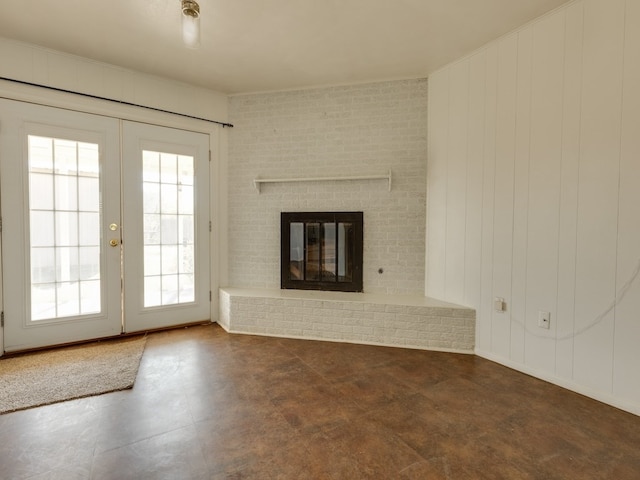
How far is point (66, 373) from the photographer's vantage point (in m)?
2.41

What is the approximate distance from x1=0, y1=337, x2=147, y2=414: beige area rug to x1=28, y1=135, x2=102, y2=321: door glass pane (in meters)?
0.39

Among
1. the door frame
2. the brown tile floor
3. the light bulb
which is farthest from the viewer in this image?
the door frame

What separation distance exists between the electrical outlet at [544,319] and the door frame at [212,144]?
3098 millimetres

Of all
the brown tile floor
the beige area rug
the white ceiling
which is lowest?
the brown tile floor

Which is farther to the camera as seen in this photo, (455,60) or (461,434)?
(455,60)

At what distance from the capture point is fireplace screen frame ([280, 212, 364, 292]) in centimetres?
352

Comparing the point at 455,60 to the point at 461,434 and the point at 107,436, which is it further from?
the point at 107,436

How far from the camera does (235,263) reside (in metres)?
3.82

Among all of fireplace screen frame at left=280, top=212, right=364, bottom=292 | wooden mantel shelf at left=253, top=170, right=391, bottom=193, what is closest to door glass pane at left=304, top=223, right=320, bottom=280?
fireplace screen frame at left=280, top=212, right=364, bottom=292

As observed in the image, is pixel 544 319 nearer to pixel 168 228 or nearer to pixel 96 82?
pixel 168 228

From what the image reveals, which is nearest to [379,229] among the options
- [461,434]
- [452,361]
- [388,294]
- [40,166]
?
[388,294]

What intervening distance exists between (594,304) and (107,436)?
3.03m

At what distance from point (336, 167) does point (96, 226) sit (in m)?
2.45

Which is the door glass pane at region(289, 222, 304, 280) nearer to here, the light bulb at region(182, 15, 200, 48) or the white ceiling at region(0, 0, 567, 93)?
the white ceiling at region(0, 0, 567, 93)
